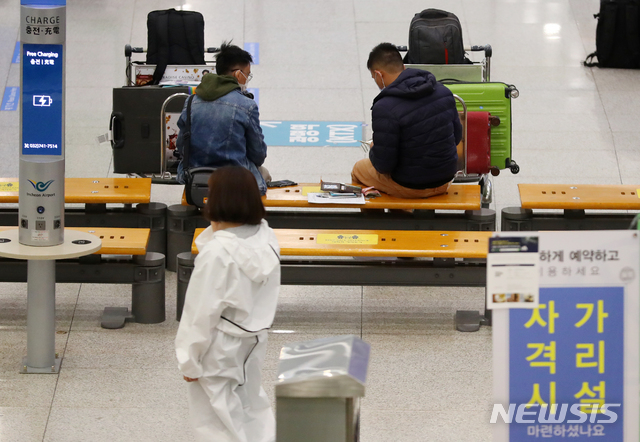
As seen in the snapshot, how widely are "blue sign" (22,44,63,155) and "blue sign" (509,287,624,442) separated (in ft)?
9.58

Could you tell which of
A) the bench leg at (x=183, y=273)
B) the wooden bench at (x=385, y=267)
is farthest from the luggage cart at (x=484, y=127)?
the bench leg at (x=183, y=273)

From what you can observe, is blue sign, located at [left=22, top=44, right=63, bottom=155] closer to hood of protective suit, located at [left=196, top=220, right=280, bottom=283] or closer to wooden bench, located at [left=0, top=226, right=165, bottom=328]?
wooden bench, located at [left=0, top=226, right=165, bottom=328]

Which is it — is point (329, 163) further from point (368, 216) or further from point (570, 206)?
point (570, 206)

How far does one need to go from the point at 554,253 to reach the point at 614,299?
266 mm

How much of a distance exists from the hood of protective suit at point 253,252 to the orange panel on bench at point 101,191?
306 centimetres

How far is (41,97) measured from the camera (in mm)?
4918

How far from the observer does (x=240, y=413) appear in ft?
13.3

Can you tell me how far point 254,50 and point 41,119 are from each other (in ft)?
21.4

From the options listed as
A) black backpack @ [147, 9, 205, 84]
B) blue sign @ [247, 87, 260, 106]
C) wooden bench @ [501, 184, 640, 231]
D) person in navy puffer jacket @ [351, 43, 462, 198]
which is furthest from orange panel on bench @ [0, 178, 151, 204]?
blue sign @ [247, 87, 260, 106]

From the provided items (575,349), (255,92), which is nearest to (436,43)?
(255,92)

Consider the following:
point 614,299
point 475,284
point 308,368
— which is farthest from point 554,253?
point 475,284

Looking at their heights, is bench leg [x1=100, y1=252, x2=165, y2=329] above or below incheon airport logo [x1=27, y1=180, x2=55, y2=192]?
below

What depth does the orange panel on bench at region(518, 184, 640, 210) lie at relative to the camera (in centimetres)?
682

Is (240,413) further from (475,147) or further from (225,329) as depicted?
(475,147)
